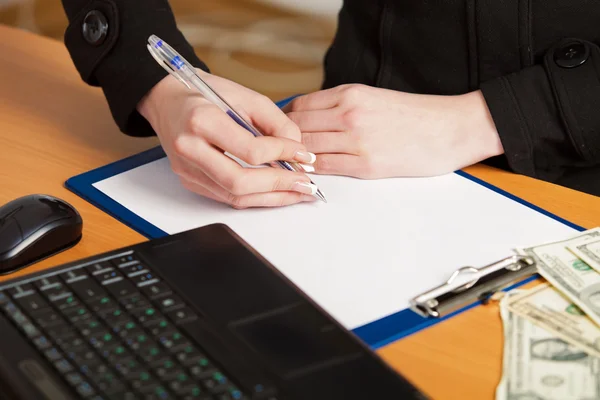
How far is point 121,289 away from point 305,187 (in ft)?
0.87

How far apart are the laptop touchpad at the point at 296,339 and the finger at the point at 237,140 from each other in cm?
22

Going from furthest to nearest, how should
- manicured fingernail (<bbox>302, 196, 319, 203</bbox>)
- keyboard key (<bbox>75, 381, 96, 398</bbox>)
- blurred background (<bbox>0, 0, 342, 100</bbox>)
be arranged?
blurred background (<bbox>0, 0, 342, 100</bbox>), manicured fingernail (<bbox>302, 196, 319, 203</bbox>), keyboard key (<bbox>75, 381, 96, 398</bbox>)

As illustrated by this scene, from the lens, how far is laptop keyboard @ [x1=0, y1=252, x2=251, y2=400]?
1.87 feet

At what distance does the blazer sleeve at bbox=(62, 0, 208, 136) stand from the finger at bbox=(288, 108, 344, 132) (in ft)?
0.51

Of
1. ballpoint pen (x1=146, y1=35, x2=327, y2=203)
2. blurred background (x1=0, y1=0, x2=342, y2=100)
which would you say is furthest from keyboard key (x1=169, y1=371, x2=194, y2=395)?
blurred background (x1=0, y1=0, x2=342, y2=100)

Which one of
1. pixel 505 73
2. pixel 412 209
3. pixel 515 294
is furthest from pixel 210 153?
pixel 505 73

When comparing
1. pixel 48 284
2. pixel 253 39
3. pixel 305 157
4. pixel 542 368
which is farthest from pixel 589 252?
pixel 253 39

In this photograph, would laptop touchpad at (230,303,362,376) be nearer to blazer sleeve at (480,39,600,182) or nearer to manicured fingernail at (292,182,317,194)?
manicured fingernail at (292,182,317,194)

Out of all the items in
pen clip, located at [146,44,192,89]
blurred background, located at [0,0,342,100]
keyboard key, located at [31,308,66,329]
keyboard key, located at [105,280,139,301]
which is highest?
pen clip, located at [146,44,192,89]

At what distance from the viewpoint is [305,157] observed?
88 centimetres

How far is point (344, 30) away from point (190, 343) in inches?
31.5

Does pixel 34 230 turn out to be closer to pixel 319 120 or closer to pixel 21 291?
pixel 21 291

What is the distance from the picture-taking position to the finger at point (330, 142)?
0.96 m

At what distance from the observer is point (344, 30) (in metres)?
1.30
